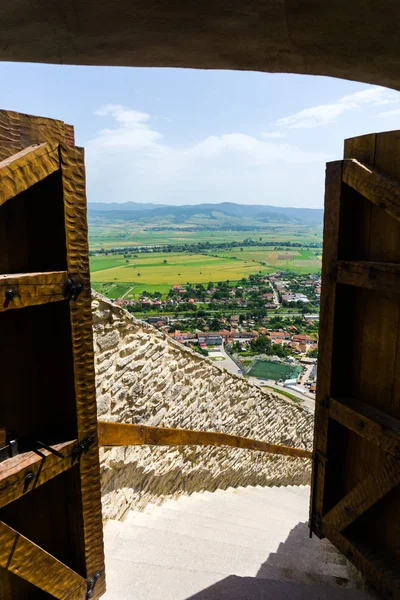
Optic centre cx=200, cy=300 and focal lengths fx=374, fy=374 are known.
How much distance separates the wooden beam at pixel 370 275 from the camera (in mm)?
1797

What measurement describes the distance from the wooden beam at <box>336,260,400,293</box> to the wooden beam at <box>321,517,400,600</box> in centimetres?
149

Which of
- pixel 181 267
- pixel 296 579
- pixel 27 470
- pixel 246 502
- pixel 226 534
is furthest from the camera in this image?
pixel 181 267

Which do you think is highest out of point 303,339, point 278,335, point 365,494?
point 365,494

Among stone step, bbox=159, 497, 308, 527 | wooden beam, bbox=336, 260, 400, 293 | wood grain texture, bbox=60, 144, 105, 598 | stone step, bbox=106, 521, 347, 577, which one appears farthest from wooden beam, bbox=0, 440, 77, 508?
stone step, bbox=159, 497, 308, 527

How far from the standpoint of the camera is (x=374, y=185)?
1.85m

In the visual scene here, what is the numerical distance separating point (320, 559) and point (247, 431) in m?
3.23

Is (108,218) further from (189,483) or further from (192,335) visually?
(189,483)

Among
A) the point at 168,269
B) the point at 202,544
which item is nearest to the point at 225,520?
the point at 202,544

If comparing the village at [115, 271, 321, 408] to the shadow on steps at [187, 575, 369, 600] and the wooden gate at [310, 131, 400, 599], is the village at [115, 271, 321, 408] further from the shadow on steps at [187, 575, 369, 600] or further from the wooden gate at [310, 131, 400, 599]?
the wooden gate at [310, 131, 400, 599]

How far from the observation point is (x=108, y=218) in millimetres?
147875

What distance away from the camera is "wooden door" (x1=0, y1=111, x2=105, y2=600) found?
1.44m

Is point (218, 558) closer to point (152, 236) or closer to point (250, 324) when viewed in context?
point (250, 324)

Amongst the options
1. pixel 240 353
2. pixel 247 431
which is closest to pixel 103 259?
pixel 240 353

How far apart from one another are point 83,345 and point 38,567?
0.96 meters
